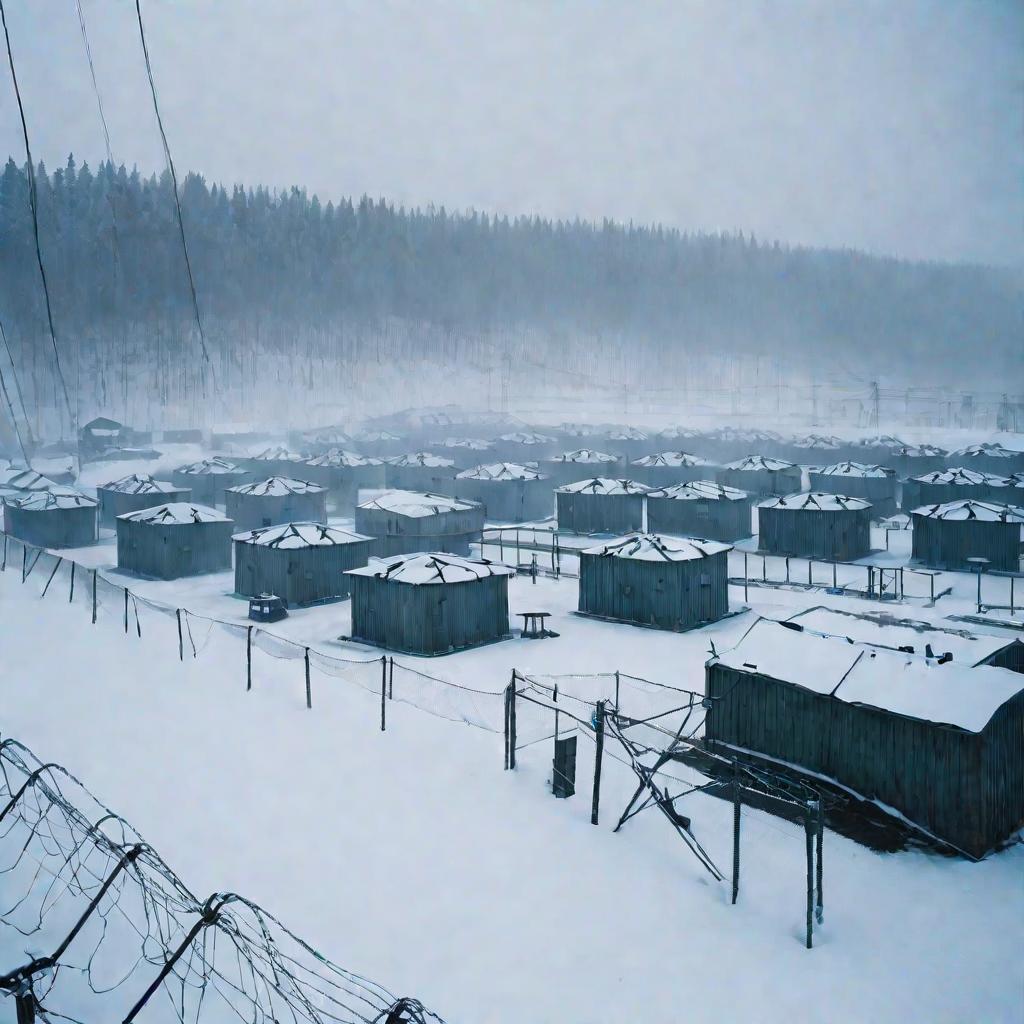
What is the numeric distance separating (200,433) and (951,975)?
113779 mm

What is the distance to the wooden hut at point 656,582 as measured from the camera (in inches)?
1243

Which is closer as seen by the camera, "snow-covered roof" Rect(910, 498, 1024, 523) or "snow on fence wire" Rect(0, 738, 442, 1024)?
"snow on fence wire" Rect(0, 738, 442, 1024)

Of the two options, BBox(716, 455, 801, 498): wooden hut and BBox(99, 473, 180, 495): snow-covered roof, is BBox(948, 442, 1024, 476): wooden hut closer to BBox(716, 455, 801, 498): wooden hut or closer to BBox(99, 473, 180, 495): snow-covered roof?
BBox(716, 455, 801, 498): wooden hut

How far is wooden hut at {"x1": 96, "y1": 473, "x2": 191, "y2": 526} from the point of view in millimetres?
54750

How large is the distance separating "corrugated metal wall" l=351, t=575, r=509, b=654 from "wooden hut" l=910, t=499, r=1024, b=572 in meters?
25.0

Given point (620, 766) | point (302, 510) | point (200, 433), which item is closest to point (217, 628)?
point (620, 766)

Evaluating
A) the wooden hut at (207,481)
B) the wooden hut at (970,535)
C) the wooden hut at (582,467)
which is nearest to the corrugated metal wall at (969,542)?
the wooden hut at (970,535)

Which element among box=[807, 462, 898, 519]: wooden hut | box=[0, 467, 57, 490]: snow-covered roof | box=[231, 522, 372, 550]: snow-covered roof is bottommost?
box=[807, 462, 898, 519]: wooden hut

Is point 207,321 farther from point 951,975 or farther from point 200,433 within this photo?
point 951,975

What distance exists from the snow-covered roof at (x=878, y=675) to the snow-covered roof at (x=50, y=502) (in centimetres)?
4397

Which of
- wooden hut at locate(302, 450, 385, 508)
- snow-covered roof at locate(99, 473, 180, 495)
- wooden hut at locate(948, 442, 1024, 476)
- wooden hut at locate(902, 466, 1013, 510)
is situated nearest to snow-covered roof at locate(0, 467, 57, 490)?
snow-covered roof at locate(99, 473, 180, 495)

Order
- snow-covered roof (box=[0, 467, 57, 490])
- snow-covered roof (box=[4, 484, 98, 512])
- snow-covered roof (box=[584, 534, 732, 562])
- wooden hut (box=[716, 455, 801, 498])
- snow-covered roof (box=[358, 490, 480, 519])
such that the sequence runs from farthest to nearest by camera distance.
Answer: wooden hut (box=[716, 455, 801, 498]), snow-covered roof (box=[0, 467, 57, 490]), snow-covered roof (box=[4, 484, 98, 512]), snow-covered roof (box=[358, 490, 480, 519]), snow-covered roof (box=[584, 534, 732, 562])

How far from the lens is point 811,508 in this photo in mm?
46438

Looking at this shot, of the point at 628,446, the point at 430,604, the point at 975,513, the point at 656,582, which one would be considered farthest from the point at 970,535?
the point at 628,446
